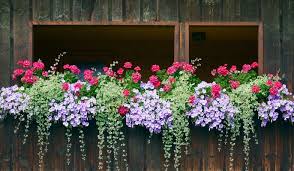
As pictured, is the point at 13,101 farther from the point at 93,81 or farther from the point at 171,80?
the point at 171,80

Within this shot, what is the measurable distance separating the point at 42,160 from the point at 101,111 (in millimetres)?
628

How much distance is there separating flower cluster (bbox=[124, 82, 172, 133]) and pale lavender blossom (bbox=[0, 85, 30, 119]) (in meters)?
0.77

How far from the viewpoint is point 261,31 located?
18.7ft

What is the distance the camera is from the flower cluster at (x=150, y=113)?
210 inches

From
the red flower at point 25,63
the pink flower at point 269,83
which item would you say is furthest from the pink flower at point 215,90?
the red flower at point 25,63

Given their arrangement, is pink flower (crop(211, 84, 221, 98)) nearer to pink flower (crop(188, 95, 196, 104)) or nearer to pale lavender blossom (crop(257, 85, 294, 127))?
pink flower (crop(188, 95, 196, 104))

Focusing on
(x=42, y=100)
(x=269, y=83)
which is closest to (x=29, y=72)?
(x=42, y=100)

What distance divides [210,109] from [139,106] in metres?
0.54

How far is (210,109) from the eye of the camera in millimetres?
5352

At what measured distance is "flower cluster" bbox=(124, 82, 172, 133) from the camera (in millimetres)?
5324

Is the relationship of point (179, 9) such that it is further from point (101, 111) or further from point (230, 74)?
point (101, 111)

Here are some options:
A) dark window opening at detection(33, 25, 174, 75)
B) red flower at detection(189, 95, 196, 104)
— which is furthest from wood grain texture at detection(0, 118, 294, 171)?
dark window opening at detection(33, 25, 174, 75)

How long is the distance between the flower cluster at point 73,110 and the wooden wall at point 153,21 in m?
0.18

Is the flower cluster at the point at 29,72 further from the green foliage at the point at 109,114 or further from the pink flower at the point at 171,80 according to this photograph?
A: the pink flower at the point at 171,80
